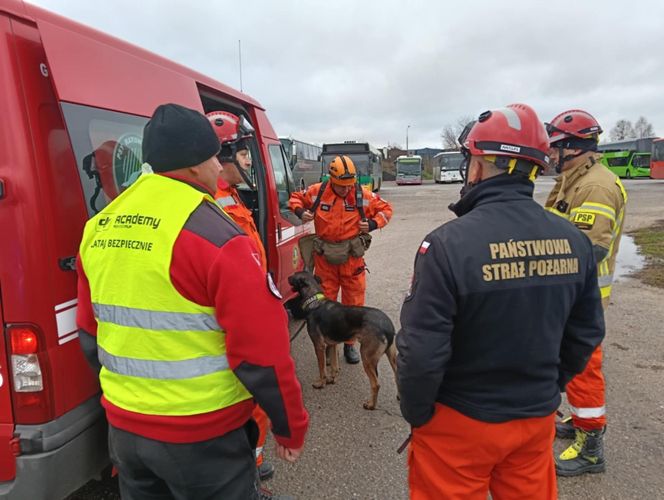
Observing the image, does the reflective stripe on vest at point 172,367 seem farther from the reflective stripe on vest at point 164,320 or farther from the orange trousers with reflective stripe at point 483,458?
the orange trousers with reflective stripe at point 483,458

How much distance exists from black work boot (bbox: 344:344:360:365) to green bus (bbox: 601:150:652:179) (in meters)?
40.6

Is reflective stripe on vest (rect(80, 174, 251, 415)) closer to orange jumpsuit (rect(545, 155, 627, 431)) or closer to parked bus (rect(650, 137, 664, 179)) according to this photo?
orange jumpsuit (rect(545, 155, 627, 431))

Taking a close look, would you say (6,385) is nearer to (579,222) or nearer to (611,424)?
(579,222)

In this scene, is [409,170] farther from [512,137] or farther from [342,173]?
[512,137]

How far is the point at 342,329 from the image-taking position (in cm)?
380

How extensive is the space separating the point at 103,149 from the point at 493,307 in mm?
1866

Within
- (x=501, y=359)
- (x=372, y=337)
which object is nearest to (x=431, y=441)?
(x=501, y=359)

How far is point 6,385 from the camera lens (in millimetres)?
1766

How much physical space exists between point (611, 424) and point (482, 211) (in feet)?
9.01

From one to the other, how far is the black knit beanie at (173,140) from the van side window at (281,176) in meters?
2.84

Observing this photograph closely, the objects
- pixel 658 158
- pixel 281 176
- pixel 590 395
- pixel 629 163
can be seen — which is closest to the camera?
pixel 590 395

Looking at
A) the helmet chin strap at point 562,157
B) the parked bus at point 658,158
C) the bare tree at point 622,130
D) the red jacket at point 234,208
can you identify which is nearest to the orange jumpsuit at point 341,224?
the red jacket at point 234,208

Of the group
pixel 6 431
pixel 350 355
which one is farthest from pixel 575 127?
pixel 6 431

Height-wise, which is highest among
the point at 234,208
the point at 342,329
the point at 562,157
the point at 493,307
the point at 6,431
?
the point at 562,157
